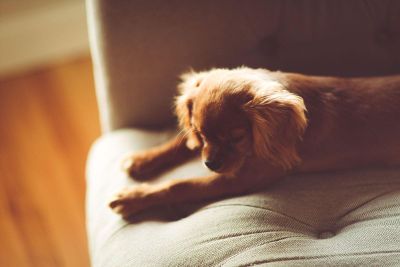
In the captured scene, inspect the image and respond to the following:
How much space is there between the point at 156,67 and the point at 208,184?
0.41 meters

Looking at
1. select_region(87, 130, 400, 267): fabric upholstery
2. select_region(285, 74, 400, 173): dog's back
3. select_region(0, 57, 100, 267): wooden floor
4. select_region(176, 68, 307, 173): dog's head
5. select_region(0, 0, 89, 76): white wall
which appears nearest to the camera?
select_region(87, 130, 400, 267): fabric upholstery

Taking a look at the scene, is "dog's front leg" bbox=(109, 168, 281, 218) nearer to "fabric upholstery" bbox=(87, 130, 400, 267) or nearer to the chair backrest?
"fabric upholstery" bbox=(87, 130, 400, 267)

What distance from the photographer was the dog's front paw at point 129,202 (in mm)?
1209

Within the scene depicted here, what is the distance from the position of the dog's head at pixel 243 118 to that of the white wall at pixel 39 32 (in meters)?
1.45

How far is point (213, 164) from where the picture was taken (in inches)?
47.6

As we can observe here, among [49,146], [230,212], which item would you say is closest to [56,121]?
[49,146]

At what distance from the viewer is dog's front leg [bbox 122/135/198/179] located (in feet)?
4.40

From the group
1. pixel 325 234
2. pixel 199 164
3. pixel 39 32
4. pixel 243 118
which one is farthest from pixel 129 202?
pixel 39 32

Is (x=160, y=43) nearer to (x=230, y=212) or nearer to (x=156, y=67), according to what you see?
(x=156, y=67)

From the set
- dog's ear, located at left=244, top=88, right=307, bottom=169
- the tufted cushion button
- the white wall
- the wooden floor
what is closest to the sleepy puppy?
dog's ear, located at left=244, top=88, right=307, bottom=169

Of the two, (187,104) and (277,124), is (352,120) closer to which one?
Answer: (277,124)

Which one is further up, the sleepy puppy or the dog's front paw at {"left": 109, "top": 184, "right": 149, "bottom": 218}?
the sleepy puppy

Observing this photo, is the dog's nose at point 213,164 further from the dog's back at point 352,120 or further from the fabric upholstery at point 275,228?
the dog's back at point 352,120

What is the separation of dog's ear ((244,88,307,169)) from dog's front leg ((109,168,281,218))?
0.06m
